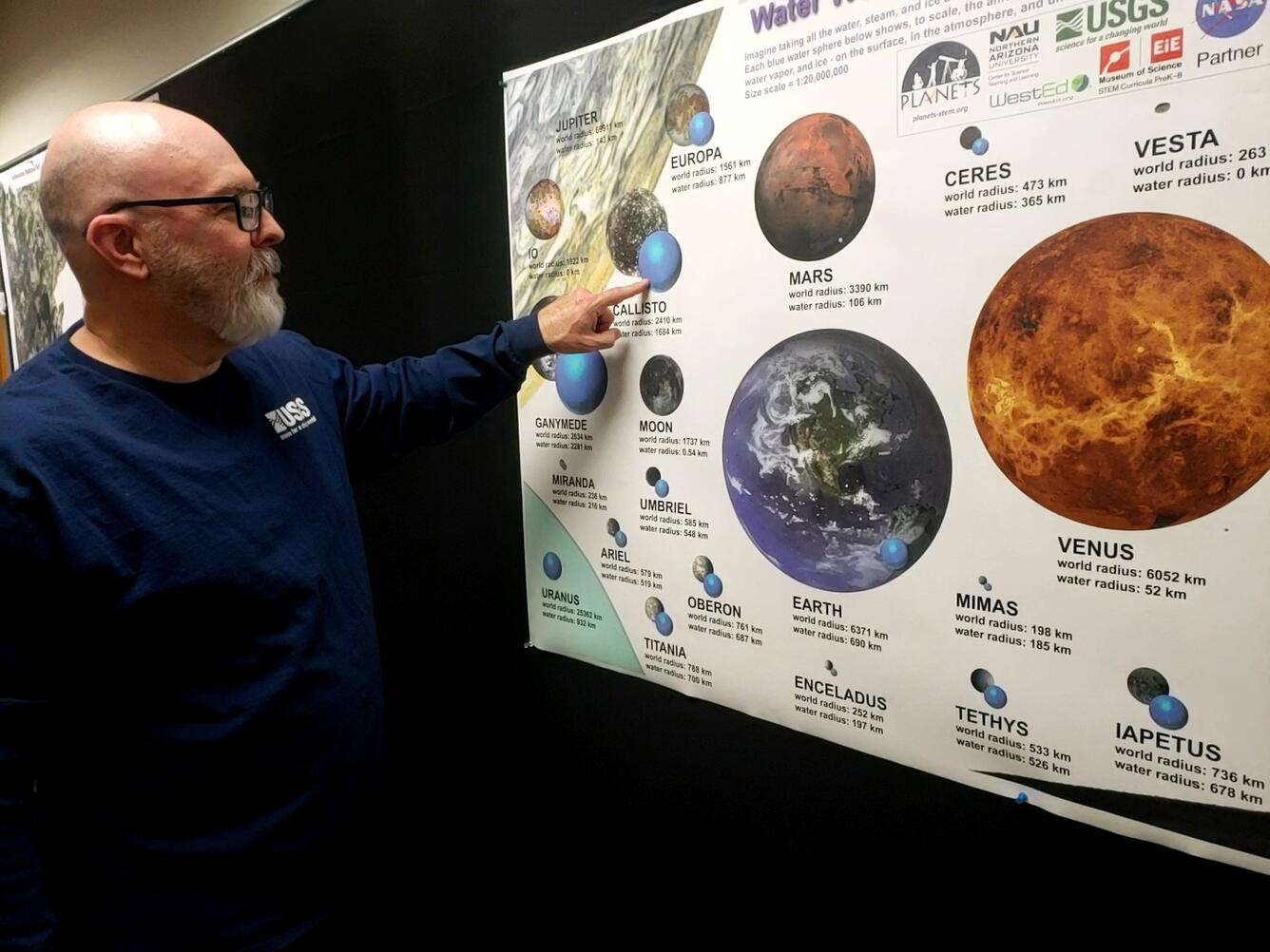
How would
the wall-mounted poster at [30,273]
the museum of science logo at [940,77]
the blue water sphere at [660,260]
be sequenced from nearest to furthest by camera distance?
the museum of science logo at [940,77], the blue water sphere at [660,260], the wall-mounted poster at [30,273]

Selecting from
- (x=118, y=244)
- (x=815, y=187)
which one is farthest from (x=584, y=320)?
(x=118, y=244)

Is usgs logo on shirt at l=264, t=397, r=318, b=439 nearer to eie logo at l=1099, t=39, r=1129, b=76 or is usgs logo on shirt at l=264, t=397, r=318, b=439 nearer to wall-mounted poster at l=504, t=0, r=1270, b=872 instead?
wall-mounted poster at l=504, t=0, r=1270, b=872

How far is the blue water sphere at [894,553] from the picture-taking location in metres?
0.79

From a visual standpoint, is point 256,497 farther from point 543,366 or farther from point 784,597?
point 784,597

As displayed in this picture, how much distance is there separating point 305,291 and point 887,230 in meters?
1.15

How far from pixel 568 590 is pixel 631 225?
0.50 meters

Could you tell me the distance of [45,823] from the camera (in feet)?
2.97

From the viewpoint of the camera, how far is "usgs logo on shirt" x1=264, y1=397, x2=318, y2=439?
3.24 feet

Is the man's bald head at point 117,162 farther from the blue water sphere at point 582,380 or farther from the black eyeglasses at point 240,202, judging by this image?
the blue water sphere at point 582,380

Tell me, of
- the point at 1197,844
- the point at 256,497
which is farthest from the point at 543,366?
the point at 1197,844

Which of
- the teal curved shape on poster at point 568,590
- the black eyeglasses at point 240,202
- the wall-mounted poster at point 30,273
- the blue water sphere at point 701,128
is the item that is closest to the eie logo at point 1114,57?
the blue water sphere at point 701,128

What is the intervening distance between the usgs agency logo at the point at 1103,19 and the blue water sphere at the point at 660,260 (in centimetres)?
42

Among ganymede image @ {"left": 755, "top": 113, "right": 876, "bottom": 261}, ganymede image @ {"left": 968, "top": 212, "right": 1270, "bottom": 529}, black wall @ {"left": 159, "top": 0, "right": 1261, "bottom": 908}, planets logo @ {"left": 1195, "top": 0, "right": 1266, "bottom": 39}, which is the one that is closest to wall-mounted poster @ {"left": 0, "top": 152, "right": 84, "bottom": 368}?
black wall @ {"left": 159, "top": 0, "right": 1261, "bottom": 908}

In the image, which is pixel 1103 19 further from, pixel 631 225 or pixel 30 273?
pixel 30 273
